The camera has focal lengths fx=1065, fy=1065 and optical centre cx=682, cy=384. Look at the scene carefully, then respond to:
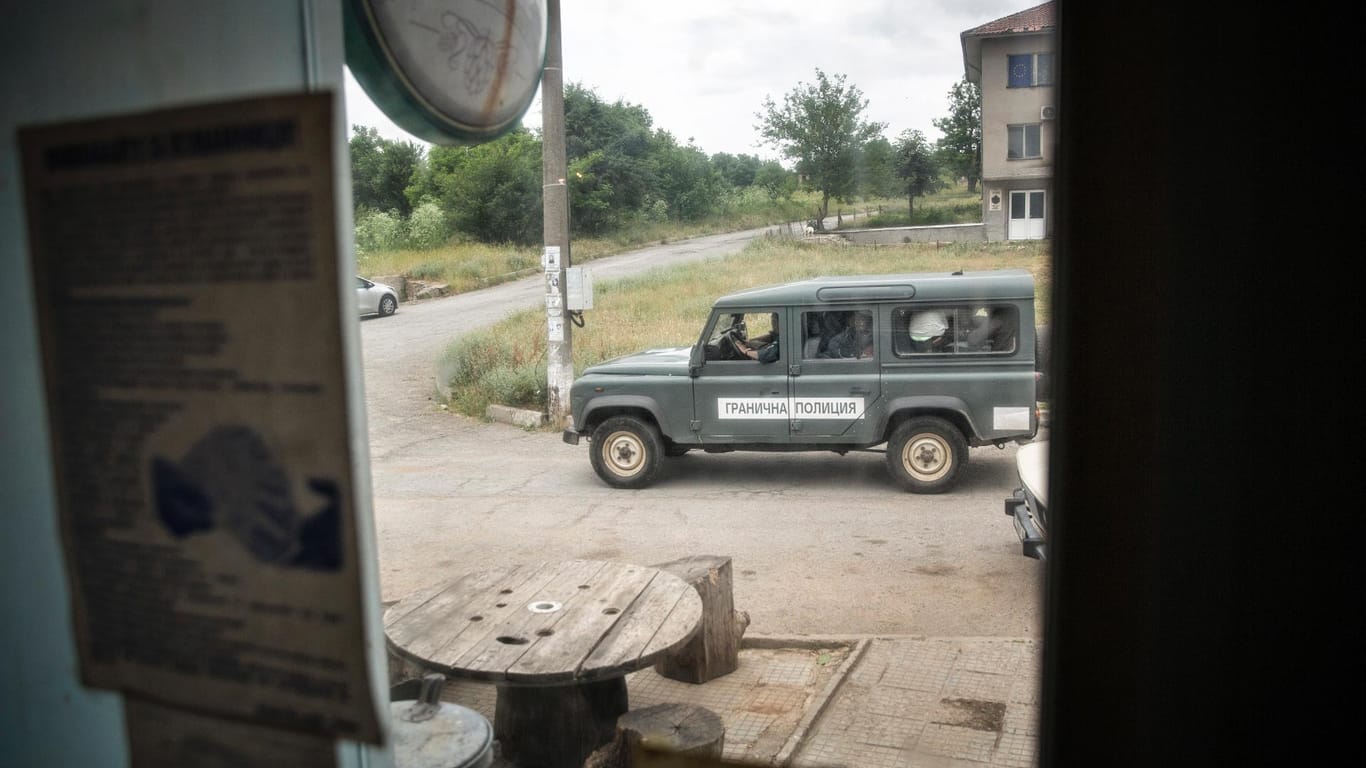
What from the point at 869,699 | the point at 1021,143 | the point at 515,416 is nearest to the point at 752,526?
the point at 869,699

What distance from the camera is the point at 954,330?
6.33 m

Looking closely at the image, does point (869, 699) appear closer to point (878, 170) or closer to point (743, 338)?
point (743, 338)

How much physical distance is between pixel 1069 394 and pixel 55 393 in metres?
0.79

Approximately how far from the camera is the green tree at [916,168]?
300 inches

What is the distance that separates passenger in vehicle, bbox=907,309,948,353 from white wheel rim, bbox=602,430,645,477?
6.09 feet

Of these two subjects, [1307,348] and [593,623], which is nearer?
[1307,348]

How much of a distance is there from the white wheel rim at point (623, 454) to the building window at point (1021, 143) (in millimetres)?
4280

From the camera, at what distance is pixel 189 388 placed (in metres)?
0.77

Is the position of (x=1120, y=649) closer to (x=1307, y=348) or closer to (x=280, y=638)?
(x=1307, y=348)

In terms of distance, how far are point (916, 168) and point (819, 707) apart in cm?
518

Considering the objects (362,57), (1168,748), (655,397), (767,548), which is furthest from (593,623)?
(655,397)

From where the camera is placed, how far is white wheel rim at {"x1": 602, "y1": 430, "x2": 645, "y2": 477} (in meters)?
6.86

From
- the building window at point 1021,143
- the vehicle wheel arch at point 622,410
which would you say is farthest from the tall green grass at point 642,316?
the building window at point 1021,143

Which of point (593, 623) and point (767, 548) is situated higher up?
point (593, 623)
